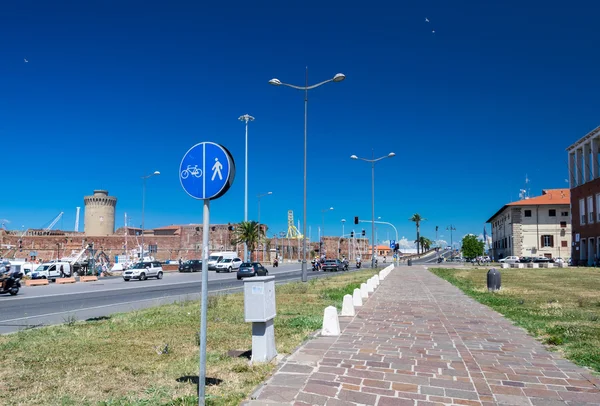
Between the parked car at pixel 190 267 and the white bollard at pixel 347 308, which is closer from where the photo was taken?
the white bollard at pixel 347 308

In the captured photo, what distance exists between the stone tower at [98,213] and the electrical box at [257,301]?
10643cm

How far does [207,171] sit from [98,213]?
10917 cm

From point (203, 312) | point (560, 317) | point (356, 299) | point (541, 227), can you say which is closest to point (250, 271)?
point (356, 299)

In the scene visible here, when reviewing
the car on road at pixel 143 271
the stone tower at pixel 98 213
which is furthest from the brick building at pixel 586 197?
the stone tower at pixel 98 213

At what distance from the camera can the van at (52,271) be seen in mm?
38059

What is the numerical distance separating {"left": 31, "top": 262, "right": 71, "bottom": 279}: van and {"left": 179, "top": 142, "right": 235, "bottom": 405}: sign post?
3848 centimetres

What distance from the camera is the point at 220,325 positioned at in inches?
407

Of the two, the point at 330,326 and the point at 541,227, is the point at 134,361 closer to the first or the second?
the point at 330,326

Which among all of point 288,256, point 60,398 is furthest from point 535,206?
point 60,398

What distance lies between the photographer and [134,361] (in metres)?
6.86

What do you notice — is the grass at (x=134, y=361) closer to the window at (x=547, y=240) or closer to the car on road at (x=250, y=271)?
the car on road at (x=250, y=271)

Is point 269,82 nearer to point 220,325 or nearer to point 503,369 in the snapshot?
point 220,325

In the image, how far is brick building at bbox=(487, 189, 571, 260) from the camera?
76875 mm

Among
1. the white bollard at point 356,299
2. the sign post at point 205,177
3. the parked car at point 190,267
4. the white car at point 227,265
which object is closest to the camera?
the sign post at point 205,177
